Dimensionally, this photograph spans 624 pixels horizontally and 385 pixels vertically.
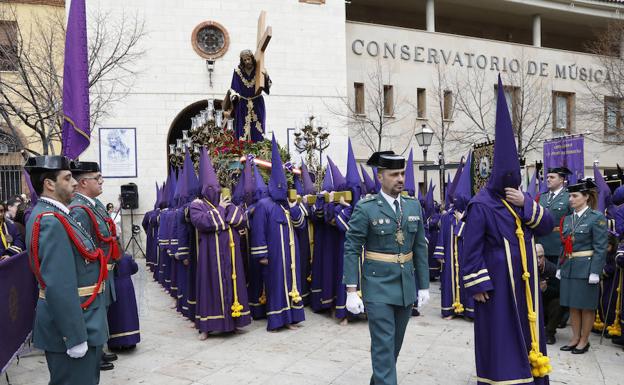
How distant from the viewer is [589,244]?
6.86 m

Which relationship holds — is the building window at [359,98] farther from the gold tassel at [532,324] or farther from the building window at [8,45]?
the gold tassel at [532,324]

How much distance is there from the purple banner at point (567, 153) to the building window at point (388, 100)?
9020mm

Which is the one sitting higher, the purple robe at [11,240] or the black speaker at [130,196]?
the black speaker at [130,196]

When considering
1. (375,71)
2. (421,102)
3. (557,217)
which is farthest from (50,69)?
(421,102)

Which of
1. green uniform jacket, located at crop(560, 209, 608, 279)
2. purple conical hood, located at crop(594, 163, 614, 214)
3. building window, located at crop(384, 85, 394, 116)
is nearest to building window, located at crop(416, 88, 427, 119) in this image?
building window, located at crop(384, 85, 394, 116)

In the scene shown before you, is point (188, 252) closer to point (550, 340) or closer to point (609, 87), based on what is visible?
point (550, 340)

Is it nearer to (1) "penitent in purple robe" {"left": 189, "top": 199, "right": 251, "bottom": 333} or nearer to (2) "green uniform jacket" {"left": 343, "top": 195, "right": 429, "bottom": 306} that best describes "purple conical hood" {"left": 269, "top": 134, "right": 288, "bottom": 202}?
(1) "penitent in purple robe" {"left": 189, "top": 199, "right": 251, "bottom": 333}

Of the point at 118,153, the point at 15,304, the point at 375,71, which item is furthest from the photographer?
the point at 375,71

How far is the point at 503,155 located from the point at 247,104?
7.88 meters

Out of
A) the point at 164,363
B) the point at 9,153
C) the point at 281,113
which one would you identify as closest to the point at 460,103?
the point at 281,113

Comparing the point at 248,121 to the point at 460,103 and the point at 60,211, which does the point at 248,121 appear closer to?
the point at 60,211

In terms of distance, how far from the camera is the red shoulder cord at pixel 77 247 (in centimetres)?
375

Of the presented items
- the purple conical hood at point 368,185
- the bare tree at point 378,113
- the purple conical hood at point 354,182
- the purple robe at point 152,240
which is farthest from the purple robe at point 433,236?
the bare tree at point 378,113

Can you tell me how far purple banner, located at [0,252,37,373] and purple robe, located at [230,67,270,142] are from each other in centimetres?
607
